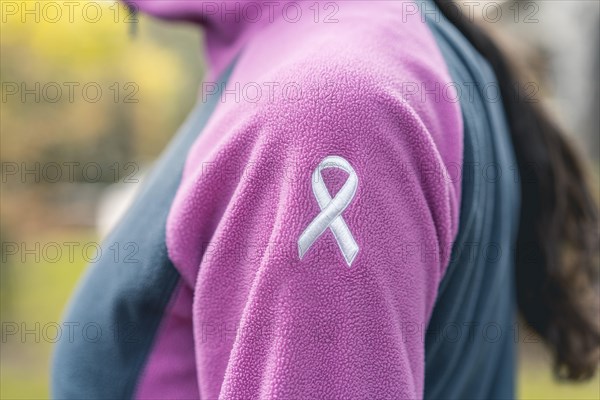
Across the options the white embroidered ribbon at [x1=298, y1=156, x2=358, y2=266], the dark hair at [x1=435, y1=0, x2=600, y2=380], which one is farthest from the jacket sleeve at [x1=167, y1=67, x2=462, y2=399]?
the dark hair at [x1=435, y1=0, x2=600, y2=380]

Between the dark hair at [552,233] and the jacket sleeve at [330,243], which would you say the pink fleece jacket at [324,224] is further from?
the dark hair at [552,233]

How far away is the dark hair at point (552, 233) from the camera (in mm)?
1114

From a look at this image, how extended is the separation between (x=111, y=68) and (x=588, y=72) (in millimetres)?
6517

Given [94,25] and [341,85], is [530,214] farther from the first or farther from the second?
[94,25]

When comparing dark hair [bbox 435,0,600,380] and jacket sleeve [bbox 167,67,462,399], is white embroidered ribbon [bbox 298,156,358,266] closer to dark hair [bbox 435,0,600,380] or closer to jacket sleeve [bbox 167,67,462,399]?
jacket sleeve [bbox 167,67,462,399]

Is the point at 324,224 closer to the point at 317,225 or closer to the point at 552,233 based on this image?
the point at 317,225

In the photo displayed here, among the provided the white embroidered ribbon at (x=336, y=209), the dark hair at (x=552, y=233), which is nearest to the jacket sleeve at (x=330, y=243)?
the white embroidered ribbon at (x=336, y=209)

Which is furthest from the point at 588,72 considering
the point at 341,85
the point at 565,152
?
the point at 341,85

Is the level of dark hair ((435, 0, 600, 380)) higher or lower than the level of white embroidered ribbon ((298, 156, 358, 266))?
lower

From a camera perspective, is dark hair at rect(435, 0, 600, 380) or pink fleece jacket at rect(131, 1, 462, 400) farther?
dark hair at rect(435, 0, 600, 380)

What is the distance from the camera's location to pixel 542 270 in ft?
3.82

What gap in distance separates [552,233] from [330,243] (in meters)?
0.61

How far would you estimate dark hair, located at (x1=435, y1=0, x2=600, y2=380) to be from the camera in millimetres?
1114

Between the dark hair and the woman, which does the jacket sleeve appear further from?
the dark hair
